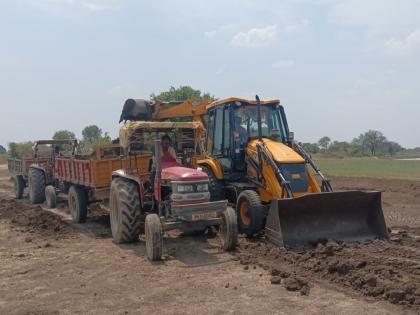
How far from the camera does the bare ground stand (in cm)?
588

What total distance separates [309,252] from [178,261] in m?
2.18

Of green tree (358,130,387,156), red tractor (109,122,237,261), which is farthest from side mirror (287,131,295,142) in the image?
green tree (358,130,387,156)

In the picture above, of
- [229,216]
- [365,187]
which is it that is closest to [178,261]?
[229,216]

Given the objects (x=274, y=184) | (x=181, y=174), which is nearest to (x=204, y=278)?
(x=181, y=174)

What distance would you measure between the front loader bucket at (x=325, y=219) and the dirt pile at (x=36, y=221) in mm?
5026

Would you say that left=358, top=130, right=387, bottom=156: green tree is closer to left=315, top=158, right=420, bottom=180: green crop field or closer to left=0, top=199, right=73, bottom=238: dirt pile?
left=315, top=158, right=420, bottom=180: green crop field

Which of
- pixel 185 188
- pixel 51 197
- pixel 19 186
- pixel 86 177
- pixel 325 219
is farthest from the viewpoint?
pixel 19 186

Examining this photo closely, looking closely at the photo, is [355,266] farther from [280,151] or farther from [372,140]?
[372,140]

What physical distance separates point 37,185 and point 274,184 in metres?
10.4

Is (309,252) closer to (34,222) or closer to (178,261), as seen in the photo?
(178,261)

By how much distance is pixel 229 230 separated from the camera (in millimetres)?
8562

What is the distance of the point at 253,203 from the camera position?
9.44 metres

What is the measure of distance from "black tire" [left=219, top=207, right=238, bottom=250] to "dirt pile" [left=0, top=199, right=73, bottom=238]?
409cm

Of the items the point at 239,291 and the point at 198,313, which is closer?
the point at 198,313
